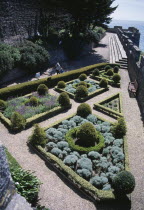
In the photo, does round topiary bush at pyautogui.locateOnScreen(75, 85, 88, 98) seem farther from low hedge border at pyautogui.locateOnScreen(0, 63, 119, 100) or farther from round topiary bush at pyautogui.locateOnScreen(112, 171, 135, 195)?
round topiary bush at pyautogui.locateOnScreen(112, 171, 135, 195)

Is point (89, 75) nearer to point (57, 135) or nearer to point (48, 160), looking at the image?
point (57, 135)

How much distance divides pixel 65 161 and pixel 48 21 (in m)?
24.1

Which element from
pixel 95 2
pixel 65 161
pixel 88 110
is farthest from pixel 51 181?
pixel 95 2

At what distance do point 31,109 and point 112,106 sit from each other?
19.2ft

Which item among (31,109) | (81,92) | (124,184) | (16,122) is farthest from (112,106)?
(124,184)

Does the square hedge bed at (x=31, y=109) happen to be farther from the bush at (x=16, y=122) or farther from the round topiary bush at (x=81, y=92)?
the round topiary bush at (x=81, y=92)

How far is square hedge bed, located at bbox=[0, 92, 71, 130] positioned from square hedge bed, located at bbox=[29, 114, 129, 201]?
1459 millimetres

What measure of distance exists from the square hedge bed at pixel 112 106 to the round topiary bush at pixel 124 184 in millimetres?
6070

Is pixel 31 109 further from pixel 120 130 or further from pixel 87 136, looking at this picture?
pixel 120 130

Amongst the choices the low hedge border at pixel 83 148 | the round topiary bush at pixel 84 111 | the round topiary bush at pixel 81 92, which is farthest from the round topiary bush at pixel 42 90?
the low hedge border at pixel 83 148

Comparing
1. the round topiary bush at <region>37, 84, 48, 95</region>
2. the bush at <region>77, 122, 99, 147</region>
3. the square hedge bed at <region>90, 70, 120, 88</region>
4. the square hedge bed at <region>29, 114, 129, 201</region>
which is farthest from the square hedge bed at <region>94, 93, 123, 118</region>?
the round topiary bush at <region>37, 84, 48, 95</region>

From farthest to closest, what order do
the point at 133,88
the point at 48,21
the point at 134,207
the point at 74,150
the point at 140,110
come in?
1. the point at 48,21
2. the point at 133,88
3. the point at 140,110
4. the point at 74,150
5. the point at 134,207

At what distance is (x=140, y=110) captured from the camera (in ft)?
45.3

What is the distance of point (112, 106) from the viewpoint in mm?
14266
